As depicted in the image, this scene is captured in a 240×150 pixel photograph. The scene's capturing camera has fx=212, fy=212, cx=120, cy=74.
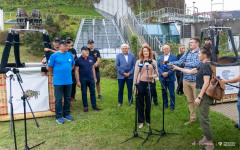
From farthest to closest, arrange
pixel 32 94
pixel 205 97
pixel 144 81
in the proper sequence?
1. pixel 32 94
2. pixel 144 81
3. pixel 205 97

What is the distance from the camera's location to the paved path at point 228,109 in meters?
5.35

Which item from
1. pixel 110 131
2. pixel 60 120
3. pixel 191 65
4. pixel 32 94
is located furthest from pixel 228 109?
pixel 32 94

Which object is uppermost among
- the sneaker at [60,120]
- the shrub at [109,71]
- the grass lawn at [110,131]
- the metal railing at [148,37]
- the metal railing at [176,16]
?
the metal railing at [176,16]

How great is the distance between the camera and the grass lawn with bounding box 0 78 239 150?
3943mm

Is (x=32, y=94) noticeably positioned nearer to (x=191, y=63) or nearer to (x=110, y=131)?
(x=110, y=131)

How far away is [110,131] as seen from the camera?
4.57 meters

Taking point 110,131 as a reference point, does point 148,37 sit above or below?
above

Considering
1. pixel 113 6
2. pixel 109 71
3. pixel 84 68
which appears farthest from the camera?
pixel 113 6

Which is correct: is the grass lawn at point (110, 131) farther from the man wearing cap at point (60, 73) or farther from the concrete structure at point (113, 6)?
the concrete structure at point (113, 6)

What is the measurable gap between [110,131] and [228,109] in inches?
139

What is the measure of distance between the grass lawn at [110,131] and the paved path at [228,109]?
0.29 metres

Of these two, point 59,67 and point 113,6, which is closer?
point 59,67

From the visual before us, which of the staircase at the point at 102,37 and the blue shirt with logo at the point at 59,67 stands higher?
the staircase at the point at 102,37

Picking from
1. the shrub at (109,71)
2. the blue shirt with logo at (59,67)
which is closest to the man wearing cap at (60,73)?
the blue shirt with logo at (59,67)
